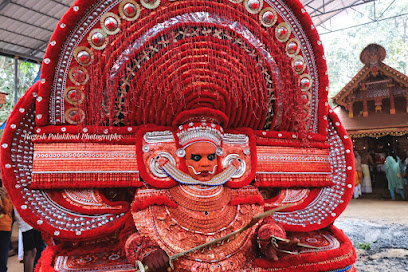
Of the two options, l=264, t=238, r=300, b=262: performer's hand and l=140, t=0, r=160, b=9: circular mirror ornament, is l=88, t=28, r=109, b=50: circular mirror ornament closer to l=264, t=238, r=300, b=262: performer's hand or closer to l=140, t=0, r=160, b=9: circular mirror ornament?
l=140, t=0, r=160, b=9: circular mirror ornament

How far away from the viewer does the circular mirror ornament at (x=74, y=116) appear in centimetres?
205

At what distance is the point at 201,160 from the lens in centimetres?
213

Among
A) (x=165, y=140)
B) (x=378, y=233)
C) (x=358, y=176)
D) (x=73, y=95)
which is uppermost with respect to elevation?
(x=73, y=95)

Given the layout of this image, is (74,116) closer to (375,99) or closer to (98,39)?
(98,39)

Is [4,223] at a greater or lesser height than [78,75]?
lesser

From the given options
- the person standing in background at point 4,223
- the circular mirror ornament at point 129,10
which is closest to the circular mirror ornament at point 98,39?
the circular mirror ornament at point 129,10

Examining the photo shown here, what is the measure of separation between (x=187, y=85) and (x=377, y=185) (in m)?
10.5

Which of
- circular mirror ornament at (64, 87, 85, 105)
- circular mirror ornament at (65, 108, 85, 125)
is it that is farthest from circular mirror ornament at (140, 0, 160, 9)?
circular mirror ornament at (65, 108, 85, 125)

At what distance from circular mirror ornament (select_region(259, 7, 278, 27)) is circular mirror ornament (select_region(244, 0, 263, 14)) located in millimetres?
43

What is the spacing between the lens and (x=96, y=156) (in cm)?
209

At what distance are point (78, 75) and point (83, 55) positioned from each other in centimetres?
13

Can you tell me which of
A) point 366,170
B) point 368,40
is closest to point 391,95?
point 366,170

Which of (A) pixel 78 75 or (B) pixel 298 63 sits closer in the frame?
(A) pixel 78 75

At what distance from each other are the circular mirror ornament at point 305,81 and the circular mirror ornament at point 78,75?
1.59 meters
